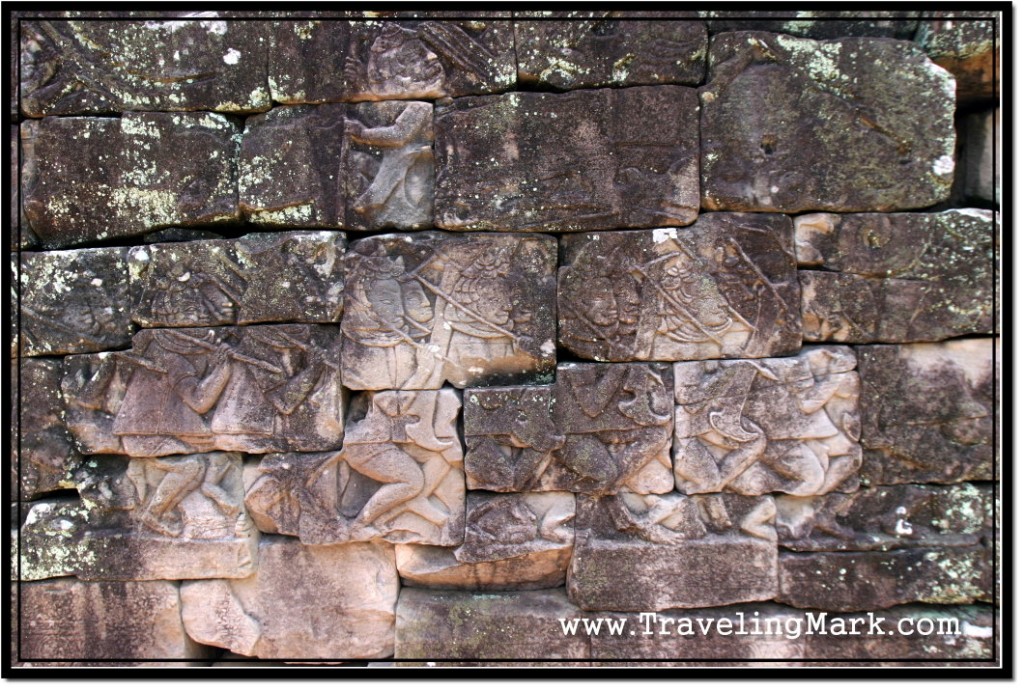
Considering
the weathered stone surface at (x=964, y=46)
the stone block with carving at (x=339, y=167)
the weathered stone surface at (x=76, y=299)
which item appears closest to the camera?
the weathered stone surface at (x=964, y=46)

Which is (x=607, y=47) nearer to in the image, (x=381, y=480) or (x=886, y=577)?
(x=381, y=480)

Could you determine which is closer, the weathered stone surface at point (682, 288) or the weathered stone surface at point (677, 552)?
the weathered stone surface at point (682, 288)

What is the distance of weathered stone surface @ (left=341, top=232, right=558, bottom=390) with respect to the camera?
343cm

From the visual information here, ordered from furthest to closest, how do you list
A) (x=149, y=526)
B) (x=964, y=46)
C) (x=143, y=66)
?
1. (x=149, y=526)
2. (x=143, y=66)
3. (x=964, y=46)

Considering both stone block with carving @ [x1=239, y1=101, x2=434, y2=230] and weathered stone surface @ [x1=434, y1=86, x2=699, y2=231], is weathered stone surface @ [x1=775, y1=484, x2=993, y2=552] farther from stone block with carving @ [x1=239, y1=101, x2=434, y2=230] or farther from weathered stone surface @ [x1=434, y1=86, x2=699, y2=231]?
stone block with carving @ [x1=239, y1=101, x2=434, y2=230]

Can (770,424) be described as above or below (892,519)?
above

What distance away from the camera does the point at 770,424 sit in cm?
348

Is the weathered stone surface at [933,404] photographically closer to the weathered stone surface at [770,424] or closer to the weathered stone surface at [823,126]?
the weathered stone surface at [770,424]

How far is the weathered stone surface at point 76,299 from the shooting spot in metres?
3.54

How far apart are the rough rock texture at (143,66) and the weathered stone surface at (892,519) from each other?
339 cm

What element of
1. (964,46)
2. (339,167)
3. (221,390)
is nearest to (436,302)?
(339,167)

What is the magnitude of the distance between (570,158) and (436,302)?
946mm

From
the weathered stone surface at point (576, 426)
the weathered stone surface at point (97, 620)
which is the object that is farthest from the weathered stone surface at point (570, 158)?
the weathered stone surface at point (97, 620)

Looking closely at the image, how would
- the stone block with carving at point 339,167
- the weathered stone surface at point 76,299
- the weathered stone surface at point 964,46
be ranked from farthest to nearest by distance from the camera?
1. the weathered stone surface at point 76,299
2. the stone block with carving at point 339,167
3. the weathered stone surface at point 964,46
